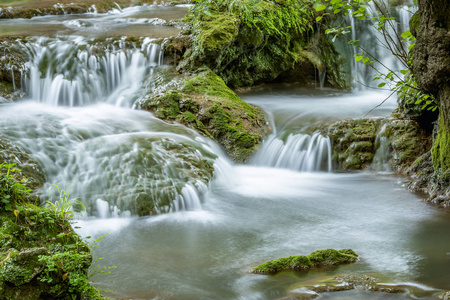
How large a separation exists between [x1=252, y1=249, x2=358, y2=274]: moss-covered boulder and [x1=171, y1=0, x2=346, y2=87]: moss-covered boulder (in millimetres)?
6823

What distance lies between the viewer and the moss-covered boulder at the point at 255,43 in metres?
10.6

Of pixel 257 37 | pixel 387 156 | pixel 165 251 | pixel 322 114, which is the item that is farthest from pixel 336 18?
pixel 165 251

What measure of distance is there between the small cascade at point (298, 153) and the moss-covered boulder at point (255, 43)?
2845mm

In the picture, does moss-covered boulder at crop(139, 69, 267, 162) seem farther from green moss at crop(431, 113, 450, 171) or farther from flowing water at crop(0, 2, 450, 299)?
green moss at crop(431, 113, 450, 171)

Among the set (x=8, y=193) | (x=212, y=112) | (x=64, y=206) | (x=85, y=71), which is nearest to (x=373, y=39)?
(x=212, y=112)

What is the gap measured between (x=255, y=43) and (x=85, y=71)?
4.14 meters

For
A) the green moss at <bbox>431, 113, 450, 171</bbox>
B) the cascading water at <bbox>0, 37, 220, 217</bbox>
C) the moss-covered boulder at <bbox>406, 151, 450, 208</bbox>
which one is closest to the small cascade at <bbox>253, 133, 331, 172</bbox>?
the cascading water at <bbox>0, 37, 220, 217</bbox>

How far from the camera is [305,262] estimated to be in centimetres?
441

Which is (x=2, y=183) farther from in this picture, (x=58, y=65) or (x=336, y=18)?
(x=336, y=18)

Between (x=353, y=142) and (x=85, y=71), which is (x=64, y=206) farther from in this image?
(x=85, y=71)

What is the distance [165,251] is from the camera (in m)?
5.11

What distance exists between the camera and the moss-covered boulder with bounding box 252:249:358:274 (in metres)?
4.37

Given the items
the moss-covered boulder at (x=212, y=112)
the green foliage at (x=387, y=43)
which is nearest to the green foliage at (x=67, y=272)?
the green foliage at (x=387, y=43)

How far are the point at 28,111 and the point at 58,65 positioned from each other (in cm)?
205
